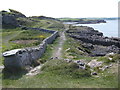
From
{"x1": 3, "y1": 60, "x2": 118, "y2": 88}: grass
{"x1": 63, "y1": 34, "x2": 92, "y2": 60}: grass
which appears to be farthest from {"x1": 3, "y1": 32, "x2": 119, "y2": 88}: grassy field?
{"x1": 63, "y1": 34, "x2": 92, "y2": 60}: grass

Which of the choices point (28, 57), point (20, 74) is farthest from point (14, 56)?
point (28, 57)

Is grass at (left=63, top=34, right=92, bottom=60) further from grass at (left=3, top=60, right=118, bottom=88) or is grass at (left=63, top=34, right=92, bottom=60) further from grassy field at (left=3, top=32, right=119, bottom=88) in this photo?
grass at (left=3, top=60, right=118, bottom=88)

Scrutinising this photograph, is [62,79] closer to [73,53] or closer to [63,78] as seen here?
[63,78]

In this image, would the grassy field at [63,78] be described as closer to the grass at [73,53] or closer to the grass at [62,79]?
the grass at [62,79]

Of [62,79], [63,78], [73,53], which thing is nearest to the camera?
[62,79]

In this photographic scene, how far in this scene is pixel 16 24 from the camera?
80.7 metres

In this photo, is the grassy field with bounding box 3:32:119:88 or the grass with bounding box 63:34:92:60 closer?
the grassy field with bounding box 3:32:119:88

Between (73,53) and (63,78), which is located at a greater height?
(63,78)

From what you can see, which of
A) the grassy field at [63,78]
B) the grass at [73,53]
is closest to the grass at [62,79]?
the grassy field at [63,78]

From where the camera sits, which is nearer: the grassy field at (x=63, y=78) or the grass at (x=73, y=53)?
the grassy field at (x=63, y=78)

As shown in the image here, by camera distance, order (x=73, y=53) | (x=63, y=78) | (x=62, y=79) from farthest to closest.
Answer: (x=73, y=53), (x=63, y=78), (x=62, y=79)

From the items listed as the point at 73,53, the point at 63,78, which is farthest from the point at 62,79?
the point at 73,53

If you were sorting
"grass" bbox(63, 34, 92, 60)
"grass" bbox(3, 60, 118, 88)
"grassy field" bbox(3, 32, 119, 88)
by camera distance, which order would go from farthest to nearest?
"grass" bbox(63, 34, 92, 60), "grassy field" bbox(3, 32, 119, 88), "grass" bbox(3, 60, 118, 88)

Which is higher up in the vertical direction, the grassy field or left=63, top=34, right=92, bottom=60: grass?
the grassy field
